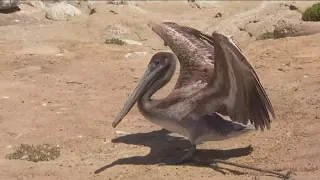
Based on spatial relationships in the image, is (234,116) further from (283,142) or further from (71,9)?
(71,9)

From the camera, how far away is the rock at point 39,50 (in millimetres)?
13960

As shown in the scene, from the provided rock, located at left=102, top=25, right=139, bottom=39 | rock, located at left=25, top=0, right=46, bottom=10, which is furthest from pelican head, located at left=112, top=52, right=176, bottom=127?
rock, located at left=25, top=0, right=46, bottom=10

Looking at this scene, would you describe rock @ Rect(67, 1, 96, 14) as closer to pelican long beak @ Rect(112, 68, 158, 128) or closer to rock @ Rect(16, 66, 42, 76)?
rock @ Rect(16, 66, 42, 76)

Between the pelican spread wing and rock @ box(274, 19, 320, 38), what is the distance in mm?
6218

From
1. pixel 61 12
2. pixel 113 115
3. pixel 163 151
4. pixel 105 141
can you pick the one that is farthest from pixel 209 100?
pixel 61 12

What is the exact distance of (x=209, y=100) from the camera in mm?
7426

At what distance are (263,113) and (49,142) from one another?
3079 mm

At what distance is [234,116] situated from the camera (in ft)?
24.2

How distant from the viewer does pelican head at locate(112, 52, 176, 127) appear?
7.74 meters

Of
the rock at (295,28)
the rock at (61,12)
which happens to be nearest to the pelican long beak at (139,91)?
the rock at (295,28)

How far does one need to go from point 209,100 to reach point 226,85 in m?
0.37

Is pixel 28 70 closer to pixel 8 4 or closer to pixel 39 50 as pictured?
pixel 39 50

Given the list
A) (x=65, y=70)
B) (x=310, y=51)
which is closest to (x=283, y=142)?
(x=310, y=51)

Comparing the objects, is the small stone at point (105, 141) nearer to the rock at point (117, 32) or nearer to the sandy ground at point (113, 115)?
the sandy ground at point (113, 115)
